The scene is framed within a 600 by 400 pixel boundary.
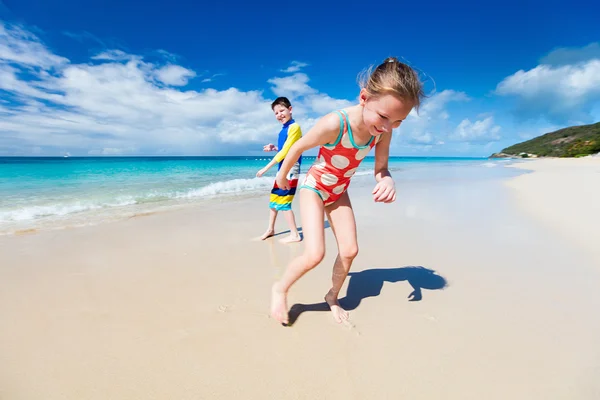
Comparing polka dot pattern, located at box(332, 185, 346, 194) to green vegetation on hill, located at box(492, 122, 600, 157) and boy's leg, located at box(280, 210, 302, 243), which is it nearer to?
boy's leg, located at box(280, 210, 302, 243)

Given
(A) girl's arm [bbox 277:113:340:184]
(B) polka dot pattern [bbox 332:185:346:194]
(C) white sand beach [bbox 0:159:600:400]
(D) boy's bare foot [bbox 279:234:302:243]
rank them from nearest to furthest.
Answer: (C) white sand beach [bbox 0:159:600:400] < (A) girl's arm [bbox 277:113:340:184] < (B) polka dot pattern [bbox 332:185:346:194] < (D) boy's bare foot [bbox 279:234:302:243]

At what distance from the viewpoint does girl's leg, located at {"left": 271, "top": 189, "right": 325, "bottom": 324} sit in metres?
2.06

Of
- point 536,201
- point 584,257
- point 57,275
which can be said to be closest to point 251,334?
point 57,275

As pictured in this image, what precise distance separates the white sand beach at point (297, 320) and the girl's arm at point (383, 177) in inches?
35.4

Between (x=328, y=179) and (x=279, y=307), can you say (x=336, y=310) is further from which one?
(x=328, y=179)

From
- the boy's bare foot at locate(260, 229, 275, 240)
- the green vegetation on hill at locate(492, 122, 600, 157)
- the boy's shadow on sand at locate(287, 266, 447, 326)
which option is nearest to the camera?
the boy's shadow on sand at locate(287, 266, 447, 326)

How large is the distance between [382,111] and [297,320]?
1.55 metres

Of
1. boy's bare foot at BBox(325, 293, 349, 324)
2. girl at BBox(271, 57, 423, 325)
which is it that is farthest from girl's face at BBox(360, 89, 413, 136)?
boy's bare foot at BBox(325, 293, 349, 324)

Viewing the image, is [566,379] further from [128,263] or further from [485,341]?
[128,263]

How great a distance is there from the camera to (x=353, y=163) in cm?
221

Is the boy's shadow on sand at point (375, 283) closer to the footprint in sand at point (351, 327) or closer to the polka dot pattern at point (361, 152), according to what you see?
the footprint in sand at point (351, 327)

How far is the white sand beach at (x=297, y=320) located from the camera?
1575 mm

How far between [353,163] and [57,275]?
2.95 metres

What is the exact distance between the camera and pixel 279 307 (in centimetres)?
214
